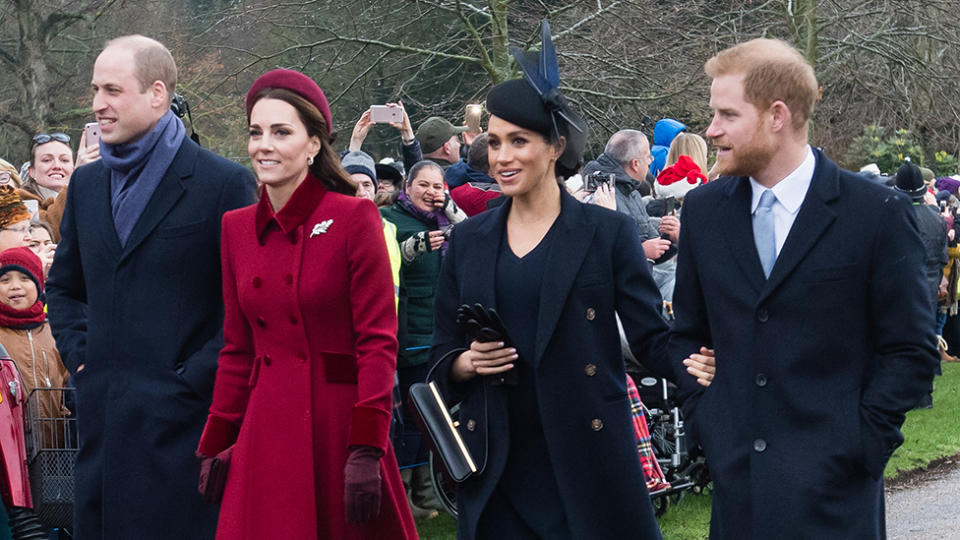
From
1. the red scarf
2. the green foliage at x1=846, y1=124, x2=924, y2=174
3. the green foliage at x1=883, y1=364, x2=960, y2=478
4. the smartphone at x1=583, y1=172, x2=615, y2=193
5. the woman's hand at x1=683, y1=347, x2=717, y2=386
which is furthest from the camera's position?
the green foliage at x1=846, y1=124, x2=924, y2=174

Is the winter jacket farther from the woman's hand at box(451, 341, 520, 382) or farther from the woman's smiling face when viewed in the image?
the woman's hand at box(451, 341, 520, 382)

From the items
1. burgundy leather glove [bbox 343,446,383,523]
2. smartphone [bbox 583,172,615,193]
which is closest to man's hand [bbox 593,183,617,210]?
smartphone [bbox 583,172,615,193]

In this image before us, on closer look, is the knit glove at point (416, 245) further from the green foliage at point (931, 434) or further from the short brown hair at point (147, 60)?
the green foliage at point (931, 434)

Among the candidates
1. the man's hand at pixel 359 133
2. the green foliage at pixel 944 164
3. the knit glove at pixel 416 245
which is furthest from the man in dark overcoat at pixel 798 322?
the green foliage at pixel 944 164

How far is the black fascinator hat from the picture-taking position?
189 inches

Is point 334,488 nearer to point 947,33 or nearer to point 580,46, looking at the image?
point 580,46

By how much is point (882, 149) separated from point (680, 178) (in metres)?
20.3

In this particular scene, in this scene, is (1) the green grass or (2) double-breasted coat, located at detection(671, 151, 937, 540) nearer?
(2) double-breasted coat, located at detection(671, 151, 937, 540)

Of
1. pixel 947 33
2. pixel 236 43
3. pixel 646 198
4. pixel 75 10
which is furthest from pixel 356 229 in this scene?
pixel 75 10

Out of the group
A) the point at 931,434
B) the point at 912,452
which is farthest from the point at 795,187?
the point at 931,434

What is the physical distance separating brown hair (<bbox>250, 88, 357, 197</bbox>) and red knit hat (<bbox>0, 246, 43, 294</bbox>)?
3173mm

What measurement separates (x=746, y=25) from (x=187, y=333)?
1647cm

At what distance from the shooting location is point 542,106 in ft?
15.8

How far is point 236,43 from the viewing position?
63.4ft
